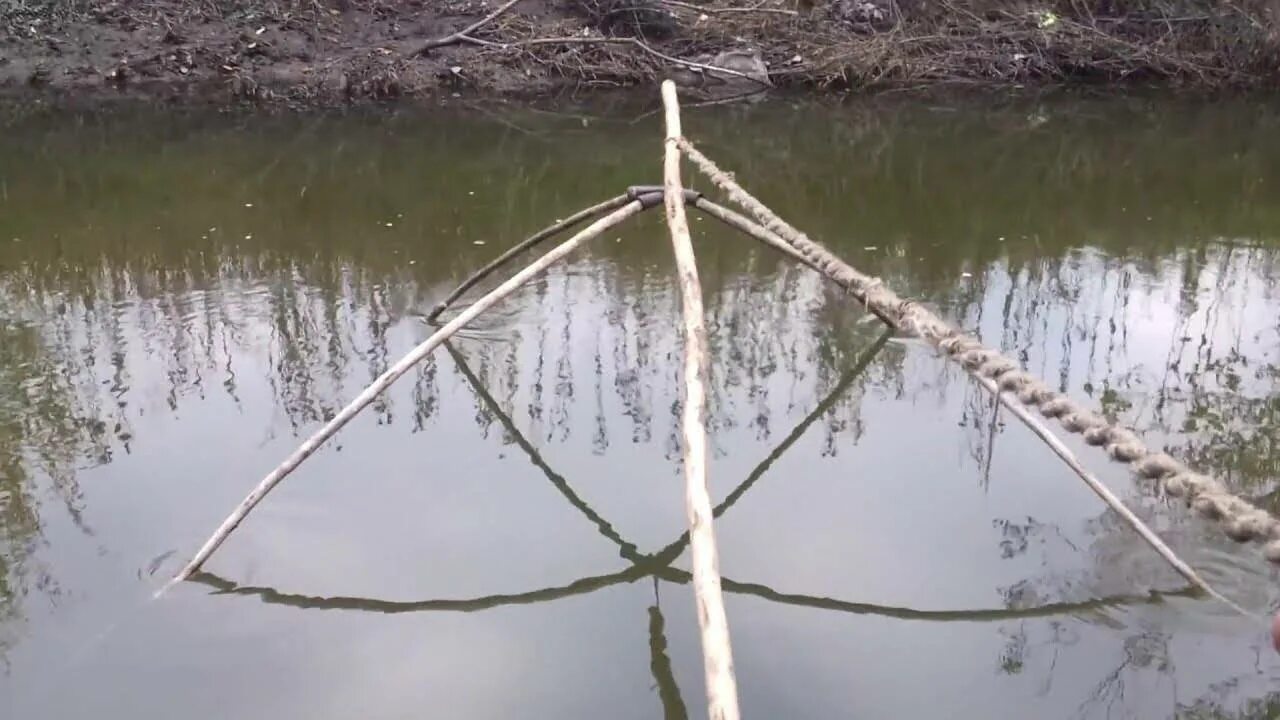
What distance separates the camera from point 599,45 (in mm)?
9820

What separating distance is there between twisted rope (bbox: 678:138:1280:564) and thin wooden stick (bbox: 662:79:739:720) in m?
0.44

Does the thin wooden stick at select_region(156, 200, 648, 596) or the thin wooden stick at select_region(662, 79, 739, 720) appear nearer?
the thin wooden stick at select_region(662, 79, 739, 720)

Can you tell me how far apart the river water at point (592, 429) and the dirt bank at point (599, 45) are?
2757 millimetres

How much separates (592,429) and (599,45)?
6.99 metres

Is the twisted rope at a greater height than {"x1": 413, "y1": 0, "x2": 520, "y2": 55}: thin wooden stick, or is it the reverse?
{"x1": 413, "y1": 0, "x2": 520, "y2": 55}: thin wooden stick

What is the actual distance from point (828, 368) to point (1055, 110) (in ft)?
20.2

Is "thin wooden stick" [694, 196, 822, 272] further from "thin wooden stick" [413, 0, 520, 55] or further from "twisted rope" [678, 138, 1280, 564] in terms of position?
"thin wooden stick" [413, 0, 520, 55]

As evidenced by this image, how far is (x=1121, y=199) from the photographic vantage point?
629 centimetres

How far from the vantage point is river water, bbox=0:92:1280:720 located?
98.2 inches

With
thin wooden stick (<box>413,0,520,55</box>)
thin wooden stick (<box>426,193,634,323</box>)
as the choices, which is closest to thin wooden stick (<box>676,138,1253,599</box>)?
thin wooden stick (<box>426,193,634,323</box>)

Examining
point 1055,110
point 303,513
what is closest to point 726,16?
point 1055,110

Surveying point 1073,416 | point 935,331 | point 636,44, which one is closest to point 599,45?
point 636,44

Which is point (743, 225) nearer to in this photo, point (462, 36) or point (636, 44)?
point (636, 44)

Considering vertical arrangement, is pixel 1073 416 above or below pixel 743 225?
below
